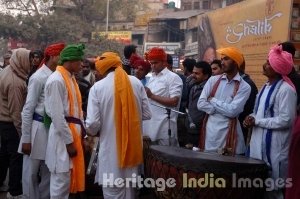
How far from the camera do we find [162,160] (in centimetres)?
379

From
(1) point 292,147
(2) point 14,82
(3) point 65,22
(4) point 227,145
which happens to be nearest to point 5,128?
(2) point 14,82

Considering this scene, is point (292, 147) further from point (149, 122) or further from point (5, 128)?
point (5, 128)

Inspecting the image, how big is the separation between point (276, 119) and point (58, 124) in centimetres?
185

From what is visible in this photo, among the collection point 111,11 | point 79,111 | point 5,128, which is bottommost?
point 5,128

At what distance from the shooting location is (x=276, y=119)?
3.81 meters

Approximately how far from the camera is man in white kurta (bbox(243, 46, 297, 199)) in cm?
380

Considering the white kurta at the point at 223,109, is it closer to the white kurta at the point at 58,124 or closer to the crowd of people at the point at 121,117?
the crowd of people at the point at 121,117

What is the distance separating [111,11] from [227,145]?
33525 millimetres

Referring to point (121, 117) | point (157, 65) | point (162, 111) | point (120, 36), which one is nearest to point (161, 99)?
point (162, 111)

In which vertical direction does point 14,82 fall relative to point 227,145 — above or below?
above

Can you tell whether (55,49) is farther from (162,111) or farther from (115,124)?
(162,111)

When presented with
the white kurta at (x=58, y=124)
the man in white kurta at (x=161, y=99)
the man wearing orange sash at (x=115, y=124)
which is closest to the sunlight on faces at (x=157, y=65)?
the man in white kurta at (x=161, y=99)

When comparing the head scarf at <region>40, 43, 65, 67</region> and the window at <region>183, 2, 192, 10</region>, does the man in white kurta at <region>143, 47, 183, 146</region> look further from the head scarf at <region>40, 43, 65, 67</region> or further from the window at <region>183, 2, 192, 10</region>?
the window at <region>183, 2, 192, 10</region>

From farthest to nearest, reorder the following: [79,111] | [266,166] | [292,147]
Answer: [79,111] → [266,166] → [292,147]
